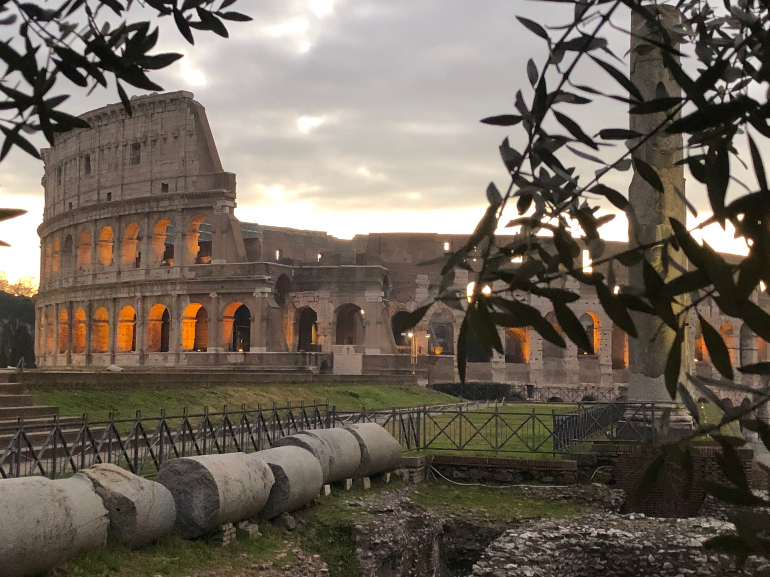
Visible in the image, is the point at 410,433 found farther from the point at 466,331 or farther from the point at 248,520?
the point at 466,331

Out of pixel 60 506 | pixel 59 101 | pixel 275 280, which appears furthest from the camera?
pixel 275 280

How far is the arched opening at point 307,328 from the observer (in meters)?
43.0

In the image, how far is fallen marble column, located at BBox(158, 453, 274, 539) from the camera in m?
9.14

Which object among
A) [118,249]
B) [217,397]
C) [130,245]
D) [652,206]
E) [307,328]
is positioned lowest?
[217,397]

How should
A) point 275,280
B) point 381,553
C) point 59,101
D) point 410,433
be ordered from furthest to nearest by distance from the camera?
1. point 275,280
2. point 410,433
3. point 381,553
4. point 59,101

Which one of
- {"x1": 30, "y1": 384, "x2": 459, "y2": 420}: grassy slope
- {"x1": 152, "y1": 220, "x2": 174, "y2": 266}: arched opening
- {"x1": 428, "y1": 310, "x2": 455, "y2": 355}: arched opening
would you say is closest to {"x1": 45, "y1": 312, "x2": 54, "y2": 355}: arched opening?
{"x1": 152, "y1": 220, "x2": 174, "y2": 266}: arched opening

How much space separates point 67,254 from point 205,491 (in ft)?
118

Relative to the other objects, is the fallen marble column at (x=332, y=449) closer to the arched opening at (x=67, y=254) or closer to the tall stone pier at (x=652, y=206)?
the tall stone pier at (x=652, y=206)

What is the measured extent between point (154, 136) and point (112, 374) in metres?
20.1

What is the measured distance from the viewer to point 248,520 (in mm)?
10188

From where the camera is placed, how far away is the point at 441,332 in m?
55.2

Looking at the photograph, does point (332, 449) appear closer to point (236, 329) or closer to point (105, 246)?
point (236, 329)

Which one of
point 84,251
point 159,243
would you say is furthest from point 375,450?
point 84,251

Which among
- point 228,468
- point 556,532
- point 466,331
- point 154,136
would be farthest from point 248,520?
point 154,136
